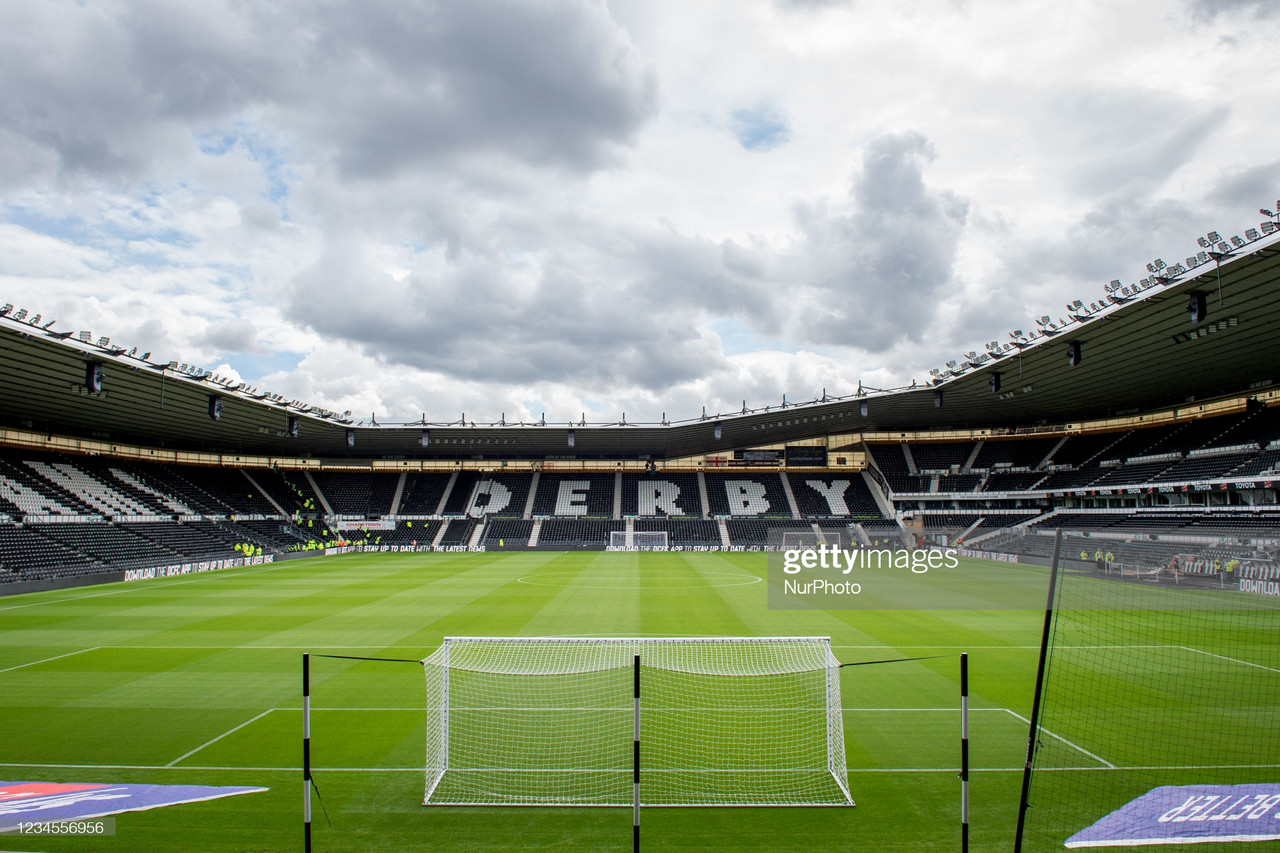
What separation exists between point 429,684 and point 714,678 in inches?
209

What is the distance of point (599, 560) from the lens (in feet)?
130

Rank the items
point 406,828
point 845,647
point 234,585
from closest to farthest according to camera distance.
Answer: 1. point 406,828
2. point 845,647
3. point 234,585

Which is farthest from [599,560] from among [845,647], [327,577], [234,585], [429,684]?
[429,684]

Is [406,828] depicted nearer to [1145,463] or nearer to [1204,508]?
[1204,508]

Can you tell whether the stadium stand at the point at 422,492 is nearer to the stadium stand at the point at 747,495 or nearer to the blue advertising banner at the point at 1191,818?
the stadium stand at the point at 747,495

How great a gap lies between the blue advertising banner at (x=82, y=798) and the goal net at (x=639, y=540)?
135 ft

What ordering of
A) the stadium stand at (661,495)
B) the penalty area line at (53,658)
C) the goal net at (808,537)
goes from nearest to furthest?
the penalty area line at (53,658), the goal net at (808,537), the stadium stand at (661,495)

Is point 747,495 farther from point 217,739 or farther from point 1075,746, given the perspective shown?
point 217,739

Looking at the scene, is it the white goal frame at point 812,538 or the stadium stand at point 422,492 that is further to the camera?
the stadium stand at point 422,492

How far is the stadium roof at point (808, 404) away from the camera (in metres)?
24.3

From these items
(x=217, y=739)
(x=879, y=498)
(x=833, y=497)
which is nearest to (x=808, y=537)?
(x=833, y=497)

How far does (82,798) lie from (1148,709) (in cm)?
1498

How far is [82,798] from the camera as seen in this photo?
7633 millimetres

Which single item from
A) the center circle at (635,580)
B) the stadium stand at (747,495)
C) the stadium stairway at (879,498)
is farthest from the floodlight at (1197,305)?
the stadium stand at (747,495)
